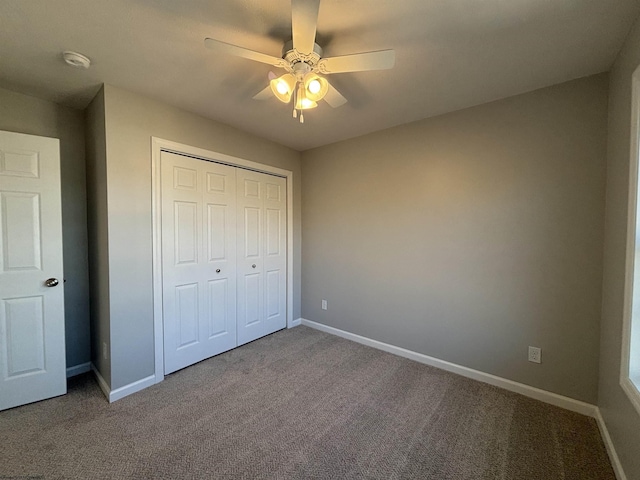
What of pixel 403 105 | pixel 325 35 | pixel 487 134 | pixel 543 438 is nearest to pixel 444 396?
pixel 543 438

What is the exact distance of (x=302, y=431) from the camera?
68.5 inches

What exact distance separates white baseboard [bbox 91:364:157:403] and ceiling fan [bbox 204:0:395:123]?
97.9 inches

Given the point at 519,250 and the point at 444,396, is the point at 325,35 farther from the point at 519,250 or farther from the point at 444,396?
the point at 444,396

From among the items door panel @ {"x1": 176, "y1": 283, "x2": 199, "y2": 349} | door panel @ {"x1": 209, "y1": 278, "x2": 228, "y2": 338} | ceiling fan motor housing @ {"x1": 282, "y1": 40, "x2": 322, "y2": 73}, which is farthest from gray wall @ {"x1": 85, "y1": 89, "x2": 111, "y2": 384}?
ceiling fan motor housing @ {"x1": 282, "y1": 40, "x2": 322, "y2": 73}

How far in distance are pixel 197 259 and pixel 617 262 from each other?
3.16m

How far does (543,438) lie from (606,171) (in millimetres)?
1817

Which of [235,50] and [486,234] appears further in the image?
[486,234]

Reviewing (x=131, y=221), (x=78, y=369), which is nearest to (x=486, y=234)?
(x=131, y=221)

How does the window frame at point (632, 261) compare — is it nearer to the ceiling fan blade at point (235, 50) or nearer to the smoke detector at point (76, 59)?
the ceiling fan blade at point (235, 50)

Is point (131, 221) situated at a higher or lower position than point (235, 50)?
lower

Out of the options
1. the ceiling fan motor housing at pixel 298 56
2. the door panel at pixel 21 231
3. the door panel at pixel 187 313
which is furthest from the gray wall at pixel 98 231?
the ceiling fan motor housing at pixel 298 56

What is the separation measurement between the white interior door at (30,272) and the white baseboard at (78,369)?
0.34 metres

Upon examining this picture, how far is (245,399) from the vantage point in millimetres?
2066

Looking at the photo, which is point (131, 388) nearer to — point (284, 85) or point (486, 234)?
point (284, 85)
